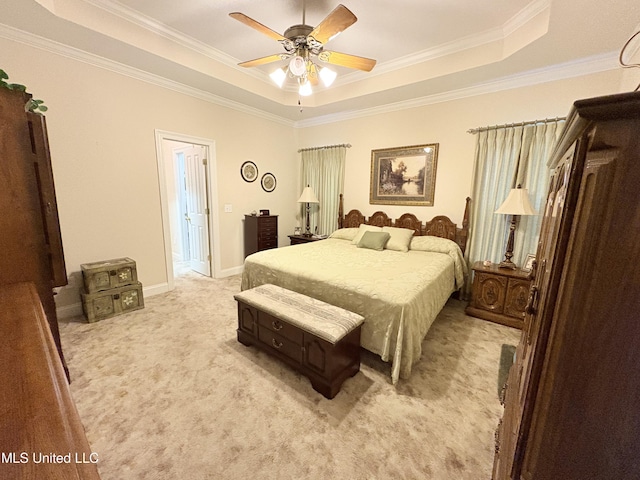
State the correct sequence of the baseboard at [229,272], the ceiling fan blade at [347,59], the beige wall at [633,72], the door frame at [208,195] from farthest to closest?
the baseboard at [229,272] → the door frame at [208,195] → the ceiling fan blade at [347,59] → the beige wall at [633,72]

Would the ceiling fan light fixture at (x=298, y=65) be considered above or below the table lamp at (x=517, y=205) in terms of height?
above

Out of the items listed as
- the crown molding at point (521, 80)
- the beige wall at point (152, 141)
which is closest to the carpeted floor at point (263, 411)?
the beige wall at point (152, 141)

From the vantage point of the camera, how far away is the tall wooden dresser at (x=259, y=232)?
14.3 feet

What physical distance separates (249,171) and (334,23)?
2979 mm

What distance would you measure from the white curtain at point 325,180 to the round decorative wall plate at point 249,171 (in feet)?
3.55

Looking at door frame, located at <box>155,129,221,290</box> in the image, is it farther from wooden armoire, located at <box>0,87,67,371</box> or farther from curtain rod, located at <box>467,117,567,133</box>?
curtain rod, located at <box>467,117,567,133</box>

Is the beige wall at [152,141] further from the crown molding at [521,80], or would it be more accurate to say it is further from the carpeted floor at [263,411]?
the carpeted floor at [263,411]

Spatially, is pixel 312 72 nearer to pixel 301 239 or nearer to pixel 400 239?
pixel 400 239

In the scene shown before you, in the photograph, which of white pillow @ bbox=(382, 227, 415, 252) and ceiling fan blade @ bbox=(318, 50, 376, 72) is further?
white pillow @ bbox=(382, 227, 415, 252)

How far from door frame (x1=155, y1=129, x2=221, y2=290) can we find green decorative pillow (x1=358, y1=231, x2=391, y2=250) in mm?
2351

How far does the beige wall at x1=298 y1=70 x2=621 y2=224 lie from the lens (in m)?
2.78

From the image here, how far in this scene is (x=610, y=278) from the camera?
1.64ft

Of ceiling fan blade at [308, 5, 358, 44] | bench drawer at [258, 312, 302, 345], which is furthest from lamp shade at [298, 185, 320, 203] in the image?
bench drawer at [258, 312, 302, 345]

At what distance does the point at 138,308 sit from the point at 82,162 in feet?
5.71
